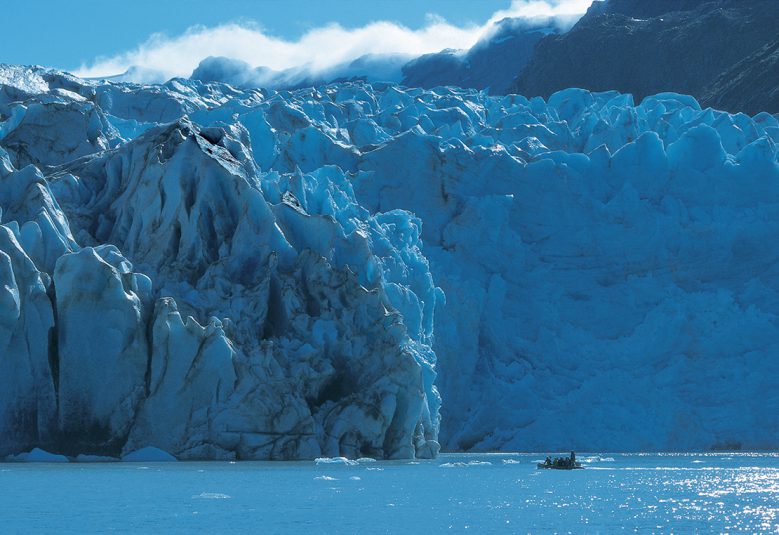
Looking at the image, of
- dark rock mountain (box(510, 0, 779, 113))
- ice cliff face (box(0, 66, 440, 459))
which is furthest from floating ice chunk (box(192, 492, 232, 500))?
dark rock mountain (box(510, 0, 779, 113))

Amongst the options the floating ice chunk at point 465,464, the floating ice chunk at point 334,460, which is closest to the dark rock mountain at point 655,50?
the floating ice chunk at point 465,464

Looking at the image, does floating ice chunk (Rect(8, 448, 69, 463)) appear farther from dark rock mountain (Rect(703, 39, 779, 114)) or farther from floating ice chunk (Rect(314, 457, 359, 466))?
dark rock mountain (Rect(703, 39, 779, 114))

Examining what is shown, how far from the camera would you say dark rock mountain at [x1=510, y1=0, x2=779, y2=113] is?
233ft

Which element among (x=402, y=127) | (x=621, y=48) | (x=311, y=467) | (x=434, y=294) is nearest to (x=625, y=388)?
Answer: (x=434, y=294)

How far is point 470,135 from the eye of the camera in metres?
41.8

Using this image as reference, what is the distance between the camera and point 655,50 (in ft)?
238

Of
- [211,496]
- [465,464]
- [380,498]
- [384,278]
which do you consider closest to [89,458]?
[211,496]

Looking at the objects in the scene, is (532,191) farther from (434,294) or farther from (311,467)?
(311,467)

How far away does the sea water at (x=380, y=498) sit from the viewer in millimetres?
18188

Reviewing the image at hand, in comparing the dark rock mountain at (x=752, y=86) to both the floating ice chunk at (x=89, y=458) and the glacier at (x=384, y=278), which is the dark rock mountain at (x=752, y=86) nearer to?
the glacier at (x=384, y=278)

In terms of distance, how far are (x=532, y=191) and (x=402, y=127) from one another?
7.82 metres

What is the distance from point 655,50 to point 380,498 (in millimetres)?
54960

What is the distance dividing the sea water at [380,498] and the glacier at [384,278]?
1506mm

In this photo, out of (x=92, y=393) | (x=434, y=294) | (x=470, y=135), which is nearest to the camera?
(x=92, y=393)
